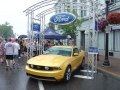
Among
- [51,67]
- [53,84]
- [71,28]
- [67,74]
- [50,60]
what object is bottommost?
[53,84]

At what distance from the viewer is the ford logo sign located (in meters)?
16.5

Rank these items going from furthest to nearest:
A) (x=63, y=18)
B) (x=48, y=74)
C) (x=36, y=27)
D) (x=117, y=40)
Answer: (x=117, y=40)
(x=36, y=27)
(x=63, y=18)
(x=48, y=74)

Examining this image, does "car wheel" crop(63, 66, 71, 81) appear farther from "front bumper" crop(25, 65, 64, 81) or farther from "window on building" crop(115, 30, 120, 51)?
"window on building" crop(115, 30, 120, 51)

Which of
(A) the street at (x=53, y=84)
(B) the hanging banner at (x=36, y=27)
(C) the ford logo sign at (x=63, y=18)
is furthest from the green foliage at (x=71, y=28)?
(A) the street at (x=53, y=84)

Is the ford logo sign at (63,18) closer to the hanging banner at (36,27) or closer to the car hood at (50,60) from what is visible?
the hanging banner at (36,27)

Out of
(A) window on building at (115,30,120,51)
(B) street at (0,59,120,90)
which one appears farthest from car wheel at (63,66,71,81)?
(A) window on building at (115,30,120,51)

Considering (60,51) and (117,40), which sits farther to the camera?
(117,40)

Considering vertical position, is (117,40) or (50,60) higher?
(117,40)

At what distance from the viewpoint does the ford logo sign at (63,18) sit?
651 inches

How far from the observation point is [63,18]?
663 inches

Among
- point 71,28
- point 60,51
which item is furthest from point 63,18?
point 71,28

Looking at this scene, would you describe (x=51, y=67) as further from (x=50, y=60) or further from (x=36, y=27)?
(x=36, y=27)

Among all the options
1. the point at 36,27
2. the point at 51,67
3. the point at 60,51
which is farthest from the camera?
the point at 36,27

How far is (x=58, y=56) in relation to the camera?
11500mm
